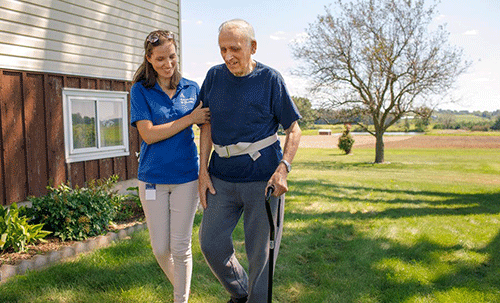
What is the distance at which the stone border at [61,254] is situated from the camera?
4.01 meters

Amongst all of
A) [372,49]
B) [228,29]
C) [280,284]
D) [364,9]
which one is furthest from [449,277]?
[364,9]

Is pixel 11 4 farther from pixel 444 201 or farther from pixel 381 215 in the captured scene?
pixel 444 201

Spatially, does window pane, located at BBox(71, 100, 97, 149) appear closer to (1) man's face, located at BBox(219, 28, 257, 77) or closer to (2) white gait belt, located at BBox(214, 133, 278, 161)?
(2) white gait belt, located at BBox(214, 133, 278, 161)

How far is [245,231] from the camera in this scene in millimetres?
2900

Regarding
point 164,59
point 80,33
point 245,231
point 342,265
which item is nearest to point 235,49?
point 164,59

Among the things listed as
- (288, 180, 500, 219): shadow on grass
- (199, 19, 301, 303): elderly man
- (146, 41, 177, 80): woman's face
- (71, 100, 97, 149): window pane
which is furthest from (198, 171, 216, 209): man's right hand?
(71, 100, 97, 149): window pane

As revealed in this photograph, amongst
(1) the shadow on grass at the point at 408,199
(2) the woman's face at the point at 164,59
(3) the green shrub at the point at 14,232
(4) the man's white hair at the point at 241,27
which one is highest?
(4) the man's white hair at the point at 241,27

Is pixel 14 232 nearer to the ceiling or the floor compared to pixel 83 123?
nearer to the floor

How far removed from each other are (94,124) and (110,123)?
1.30 ft

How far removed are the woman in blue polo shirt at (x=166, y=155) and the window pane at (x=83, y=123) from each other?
14.5ft

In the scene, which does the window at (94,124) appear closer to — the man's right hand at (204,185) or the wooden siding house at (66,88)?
the wooden siding house at (66,88)

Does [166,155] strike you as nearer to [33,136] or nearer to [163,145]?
[163,145]

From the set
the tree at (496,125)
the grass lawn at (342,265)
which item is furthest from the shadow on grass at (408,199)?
the tree at (496,125)

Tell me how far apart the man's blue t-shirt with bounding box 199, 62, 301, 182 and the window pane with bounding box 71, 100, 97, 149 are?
488 cm
